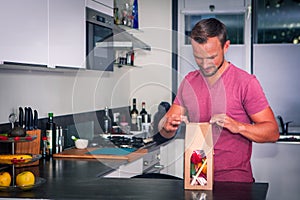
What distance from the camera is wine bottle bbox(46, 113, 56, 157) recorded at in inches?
141

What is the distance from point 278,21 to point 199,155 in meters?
3.63

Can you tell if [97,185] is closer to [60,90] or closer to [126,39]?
[60,90]

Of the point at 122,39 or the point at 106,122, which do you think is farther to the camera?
the point at 106,122

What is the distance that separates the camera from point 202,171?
7.69ft

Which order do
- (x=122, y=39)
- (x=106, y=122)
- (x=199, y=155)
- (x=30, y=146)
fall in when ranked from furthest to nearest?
(x=106, y=122)
(x=122, y=39)
(x=30, y=146)
(x=199, y=155)

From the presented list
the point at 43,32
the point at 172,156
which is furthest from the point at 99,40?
the point at 172,156

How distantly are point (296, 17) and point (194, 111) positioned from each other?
10.5 ft

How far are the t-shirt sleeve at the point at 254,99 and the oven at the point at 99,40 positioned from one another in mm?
1400

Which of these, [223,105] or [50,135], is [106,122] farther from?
[223,105]

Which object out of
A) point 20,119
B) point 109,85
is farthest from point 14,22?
point 109,85

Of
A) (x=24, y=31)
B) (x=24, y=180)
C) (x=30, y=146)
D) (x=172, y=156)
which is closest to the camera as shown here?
(x=24, y=180)

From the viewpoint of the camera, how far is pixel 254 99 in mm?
2633

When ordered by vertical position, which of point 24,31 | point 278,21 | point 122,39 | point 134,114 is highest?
point 278,21

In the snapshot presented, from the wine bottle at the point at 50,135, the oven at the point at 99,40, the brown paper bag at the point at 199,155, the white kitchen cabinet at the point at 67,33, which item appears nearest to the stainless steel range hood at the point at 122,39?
the oven at the point at 99,40
